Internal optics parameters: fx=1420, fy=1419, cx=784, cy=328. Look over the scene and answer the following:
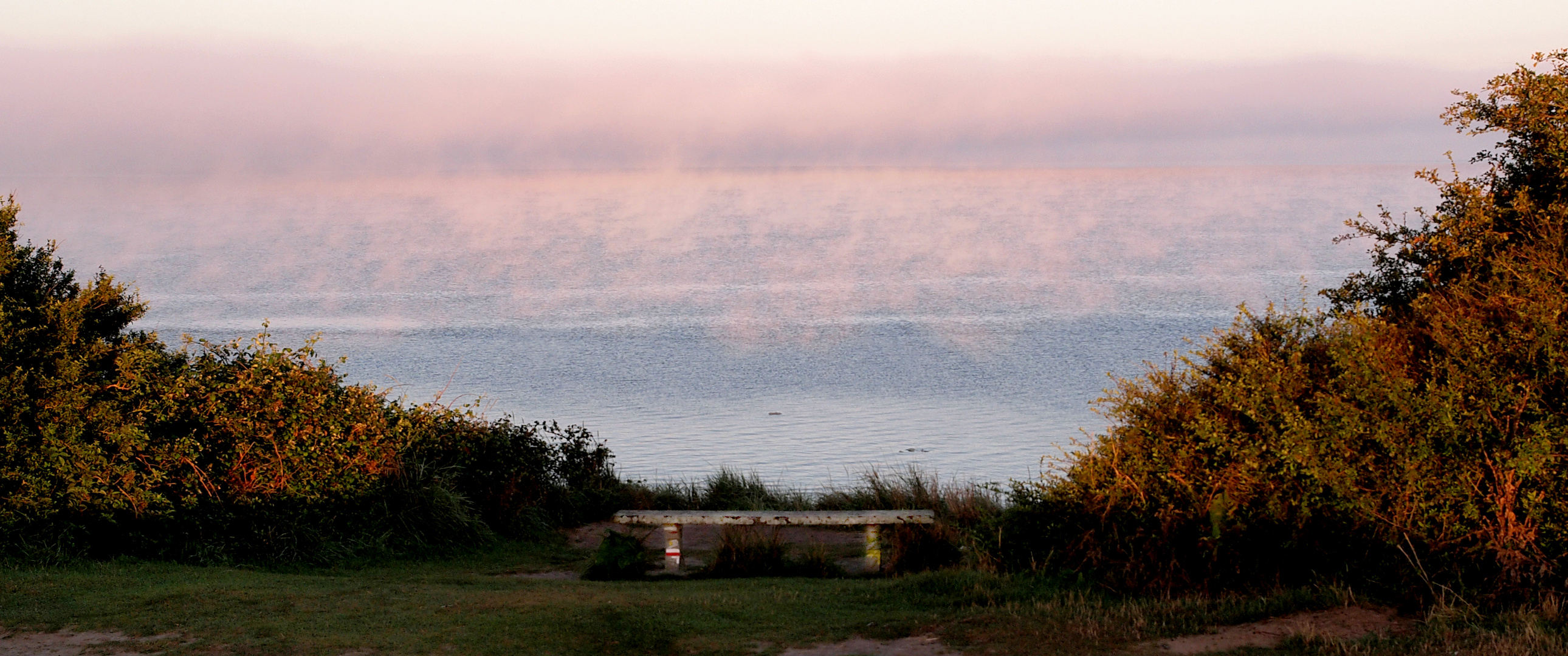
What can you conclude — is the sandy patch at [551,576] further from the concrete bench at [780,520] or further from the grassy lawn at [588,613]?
the grassy lawn at [588,613]

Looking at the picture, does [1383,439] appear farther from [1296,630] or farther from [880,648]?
[880,648]

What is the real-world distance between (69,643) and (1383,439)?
7587 mm

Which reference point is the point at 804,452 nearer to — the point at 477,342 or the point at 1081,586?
the point at 1081,586

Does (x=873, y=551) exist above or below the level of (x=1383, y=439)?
below

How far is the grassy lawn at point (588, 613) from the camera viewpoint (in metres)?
7.67

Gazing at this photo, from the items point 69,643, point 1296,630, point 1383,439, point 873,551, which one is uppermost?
point 1383,439

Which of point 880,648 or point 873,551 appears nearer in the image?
point 880,648

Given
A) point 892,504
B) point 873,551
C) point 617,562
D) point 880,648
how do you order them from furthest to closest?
point 892,504, point 873,551, point 617,562, point 880,648

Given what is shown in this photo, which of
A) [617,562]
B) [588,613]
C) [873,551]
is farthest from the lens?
[873,551]

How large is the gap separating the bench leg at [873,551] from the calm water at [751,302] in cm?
386

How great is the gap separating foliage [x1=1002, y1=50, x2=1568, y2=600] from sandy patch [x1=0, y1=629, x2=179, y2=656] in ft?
18.6

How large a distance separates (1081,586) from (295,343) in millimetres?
27773

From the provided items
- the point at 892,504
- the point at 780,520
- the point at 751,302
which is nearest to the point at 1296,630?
the point at 780,520

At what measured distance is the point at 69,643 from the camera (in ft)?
25.2
